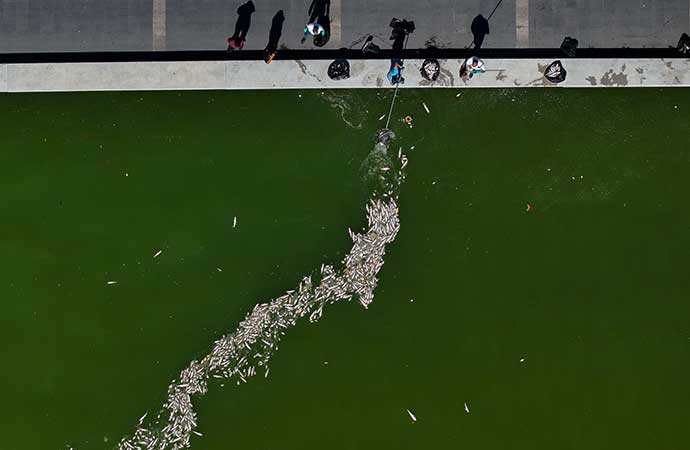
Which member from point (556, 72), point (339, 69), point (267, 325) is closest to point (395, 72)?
point (339, 69)

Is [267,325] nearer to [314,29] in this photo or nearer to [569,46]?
[314,29]

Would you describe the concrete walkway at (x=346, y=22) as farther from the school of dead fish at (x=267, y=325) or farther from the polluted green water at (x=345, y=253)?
the school of dead fish at (x=267, y=325)

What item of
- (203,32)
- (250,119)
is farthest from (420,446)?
(203,32)

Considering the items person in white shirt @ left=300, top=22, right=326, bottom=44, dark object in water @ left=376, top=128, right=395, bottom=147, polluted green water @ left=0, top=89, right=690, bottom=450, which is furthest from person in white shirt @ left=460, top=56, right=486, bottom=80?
person in white shirt @ left=300, top=22, right=326, bottom=44

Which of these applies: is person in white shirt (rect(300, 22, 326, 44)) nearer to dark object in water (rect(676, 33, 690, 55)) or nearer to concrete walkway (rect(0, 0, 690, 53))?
concrete walkway (rect(0, 0, 690, 53))

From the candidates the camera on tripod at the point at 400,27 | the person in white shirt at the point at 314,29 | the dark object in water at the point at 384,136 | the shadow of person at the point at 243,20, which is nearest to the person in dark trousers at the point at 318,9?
the person in white shirt at the point at 314,29

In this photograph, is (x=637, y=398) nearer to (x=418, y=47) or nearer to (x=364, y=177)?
(x=364, y=177)
